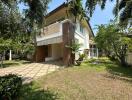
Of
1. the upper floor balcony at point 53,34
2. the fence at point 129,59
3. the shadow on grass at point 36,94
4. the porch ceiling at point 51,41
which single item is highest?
the upper floor balcony at point 53,34

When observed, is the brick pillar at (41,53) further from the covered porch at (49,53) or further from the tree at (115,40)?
the tree at (115,40)

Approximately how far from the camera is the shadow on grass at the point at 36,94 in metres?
12.0

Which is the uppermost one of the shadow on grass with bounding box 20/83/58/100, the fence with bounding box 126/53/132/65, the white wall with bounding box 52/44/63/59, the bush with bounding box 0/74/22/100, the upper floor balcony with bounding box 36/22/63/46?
the upper floor balcony with bounding box 36/22/63/46

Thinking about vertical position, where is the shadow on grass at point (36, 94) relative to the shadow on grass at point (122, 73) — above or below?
below

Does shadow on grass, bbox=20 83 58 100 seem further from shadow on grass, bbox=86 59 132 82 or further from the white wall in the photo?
the white wall

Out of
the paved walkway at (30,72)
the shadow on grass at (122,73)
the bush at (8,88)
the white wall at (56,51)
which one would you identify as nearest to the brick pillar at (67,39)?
the paved walkway at (30,72)

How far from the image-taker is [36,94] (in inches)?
498

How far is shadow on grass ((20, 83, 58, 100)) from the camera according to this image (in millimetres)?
11977

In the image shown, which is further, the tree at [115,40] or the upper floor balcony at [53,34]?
the tree at [115,40]

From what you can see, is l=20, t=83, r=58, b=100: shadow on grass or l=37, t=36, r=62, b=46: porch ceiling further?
l=37, t=36, r=62, b=46: porch ceiling

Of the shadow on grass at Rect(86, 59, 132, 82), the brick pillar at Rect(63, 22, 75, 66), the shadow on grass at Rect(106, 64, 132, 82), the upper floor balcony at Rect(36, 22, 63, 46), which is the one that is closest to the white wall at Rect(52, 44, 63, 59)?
the upper floor balcony at Rect(36, 22, 63, 46)

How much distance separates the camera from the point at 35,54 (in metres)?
33.3

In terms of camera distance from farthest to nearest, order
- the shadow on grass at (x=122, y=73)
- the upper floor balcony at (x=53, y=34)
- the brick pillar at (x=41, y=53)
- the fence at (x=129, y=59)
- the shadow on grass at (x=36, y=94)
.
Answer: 1. the brick pillar at (x=41, y=53)
2. the fence at (x=129, y=59)
3. the upper floor balcony at (x=53, y=34)
4. the shadow on grass at (x=122, y=73)
5. the shadow on grass at (x=36, y=94)

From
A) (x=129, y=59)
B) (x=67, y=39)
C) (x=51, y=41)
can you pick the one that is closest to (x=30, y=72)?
(x=67, y=39)
